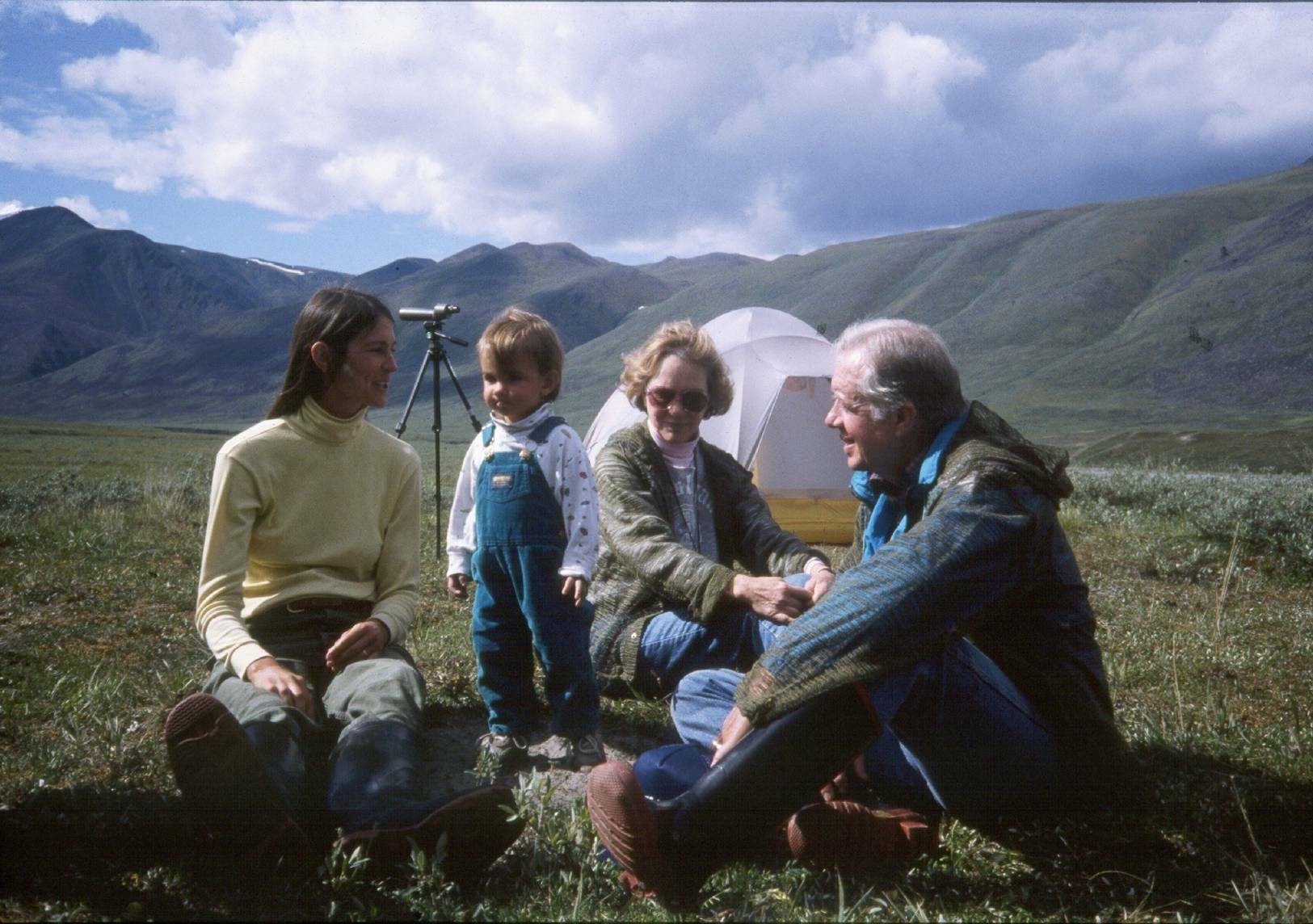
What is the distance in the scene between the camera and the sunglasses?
A: 383 cm

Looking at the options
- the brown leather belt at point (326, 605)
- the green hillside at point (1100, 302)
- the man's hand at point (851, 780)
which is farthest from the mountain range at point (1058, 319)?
the man's hand at point (851, 780)

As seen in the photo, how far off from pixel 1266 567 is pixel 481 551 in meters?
6.48

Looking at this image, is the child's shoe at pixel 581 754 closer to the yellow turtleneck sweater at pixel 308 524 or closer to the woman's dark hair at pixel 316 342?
the yellow turtleneck sweater at pixel 308 524

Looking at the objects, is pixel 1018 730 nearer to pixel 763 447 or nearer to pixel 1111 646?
pixel 1111 646

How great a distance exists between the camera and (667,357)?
387 centimetres

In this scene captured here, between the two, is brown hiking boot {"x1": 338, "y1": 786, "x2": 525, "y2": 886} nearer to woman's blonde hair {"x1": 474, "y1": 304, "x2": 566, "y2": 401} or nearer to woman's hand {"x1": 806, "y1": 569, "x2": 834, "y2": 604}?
woman's hand {"x1": 806, "y1": 569, "x2": 834, "y2": 604}

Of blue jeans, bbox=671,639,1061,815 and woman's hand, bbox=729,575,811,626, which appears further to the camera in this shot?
woman's hand, bbox=729,575,811,626

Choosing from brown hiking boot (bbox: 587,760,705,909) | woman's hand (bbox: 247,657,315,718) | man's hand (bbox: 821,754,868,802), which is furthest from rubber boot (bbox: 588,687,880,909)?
woman's hand (bbox: 247,657,315,718)

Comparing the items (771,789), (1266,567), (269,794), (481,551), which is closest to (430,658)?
(481,551)

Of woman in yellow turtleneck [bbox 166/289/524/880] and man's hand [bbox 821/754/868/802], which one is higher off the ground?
woman in yellow turtleneck [bbox 166/289/524/880]

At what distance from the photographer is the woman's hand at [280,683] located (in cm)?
253

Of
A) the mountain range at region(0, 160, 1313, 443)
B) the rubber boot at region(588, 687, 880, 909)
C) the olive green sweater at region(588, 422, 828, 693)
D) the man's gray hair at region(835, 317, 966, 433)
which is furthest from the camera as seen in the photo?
the mountain range at region(0, 160, 1313, 443)

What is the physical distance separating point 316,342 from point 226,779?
1526 mm

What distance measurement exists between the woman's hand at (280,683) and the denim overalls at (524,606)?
822 millimetres
